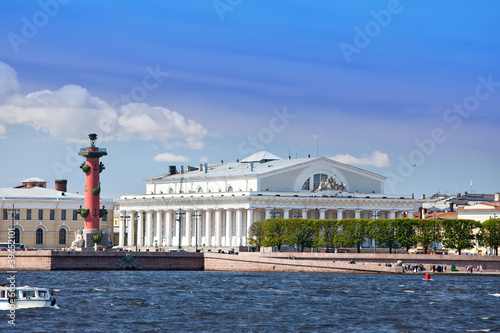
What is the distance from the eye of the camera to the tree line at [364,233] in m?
117

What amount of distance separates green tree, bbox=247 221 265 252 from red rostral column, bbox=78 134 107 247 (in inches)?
911

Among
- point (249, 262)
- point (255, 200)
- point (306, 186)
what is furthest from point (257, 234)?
point (249, 262)

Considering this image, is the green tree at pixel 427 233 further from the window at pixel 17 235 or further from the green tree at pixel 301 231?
the window at pixel 17 235

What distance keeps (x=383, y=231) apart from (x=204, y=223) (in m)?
28.1

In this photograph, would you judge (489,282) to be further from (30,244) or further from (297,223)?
(30,244)

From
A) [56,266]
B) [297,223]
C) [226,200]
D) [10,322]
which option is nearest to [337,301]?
[10,322]

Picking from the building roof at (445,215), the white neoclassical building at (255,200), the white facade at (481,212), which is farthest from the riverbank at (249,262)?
the building roof at (445,215)

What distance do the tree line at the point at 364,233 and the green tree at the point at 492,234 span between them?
0.73 metres

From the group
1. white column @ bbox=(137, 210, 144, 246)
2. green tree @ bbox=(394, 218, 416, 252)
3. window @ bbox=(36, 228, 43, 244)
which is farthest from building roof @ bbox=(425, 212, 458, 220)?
window @ bbox=(36, 228, 43, 244)

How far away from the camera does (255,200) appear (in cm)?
13462

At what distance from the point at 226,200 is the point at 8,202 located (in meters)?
23.2

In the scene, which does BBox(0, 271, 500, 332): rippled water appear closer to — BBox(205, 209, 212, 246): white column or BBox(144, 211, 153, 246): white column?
BBox(205, 209, 212, 246): white column

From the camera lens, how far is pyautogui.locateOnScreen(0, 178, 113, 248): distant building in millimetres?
136125

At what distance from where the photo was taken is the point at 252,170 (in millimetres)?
143000
